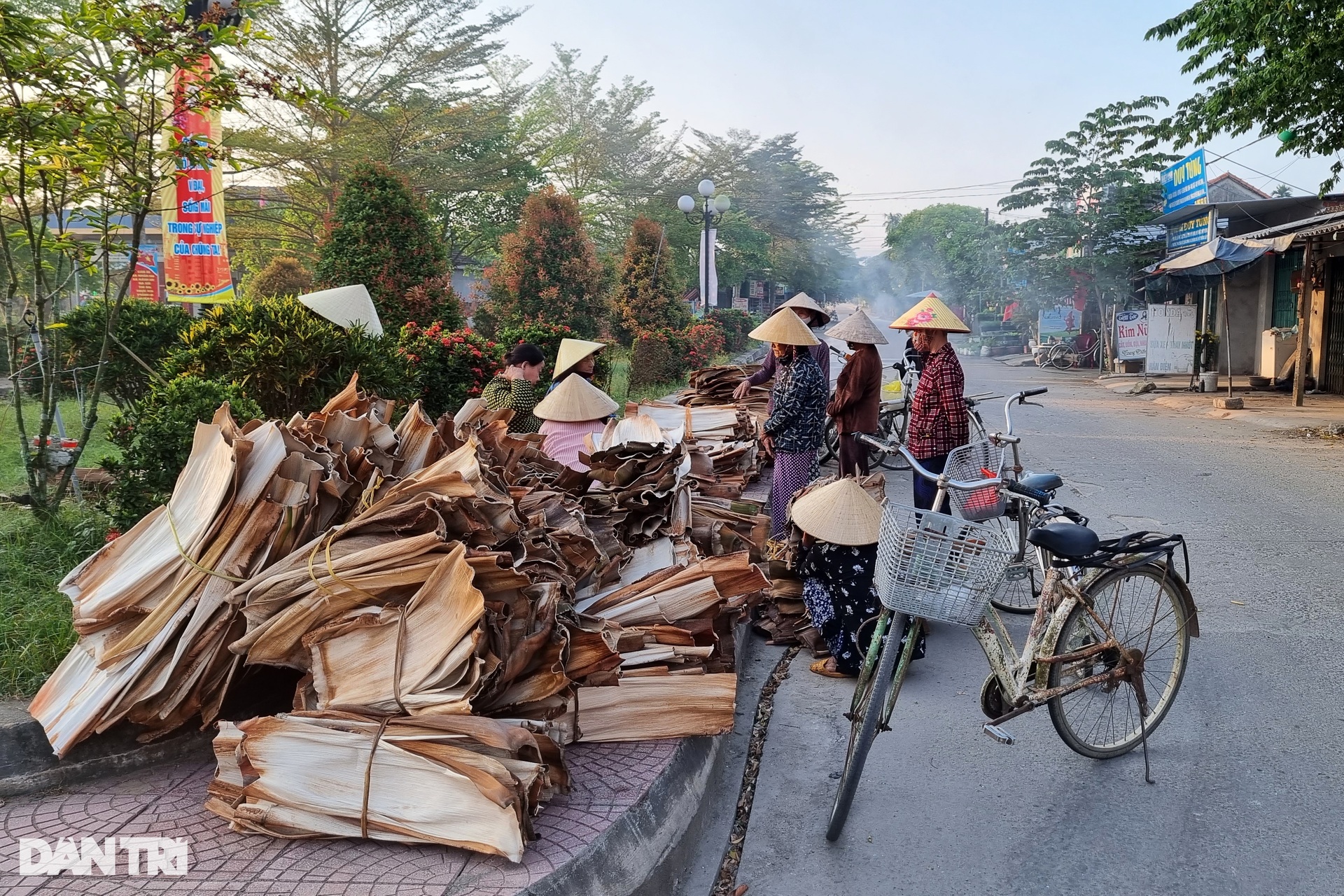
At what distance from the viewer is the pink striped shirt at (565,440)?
617 centimetres

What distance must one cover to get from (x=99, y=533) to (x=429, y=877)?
3.16 metres

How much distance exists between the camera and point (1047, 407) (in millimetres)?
16781

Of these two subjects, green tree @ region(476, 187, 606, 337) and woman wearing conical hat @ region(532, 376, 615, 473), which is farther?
green tree @ region(476, 187, 606, 337)

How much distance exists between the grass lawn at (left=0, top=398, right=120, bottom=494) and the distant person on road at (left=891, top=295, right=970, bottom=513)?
15.7 feet

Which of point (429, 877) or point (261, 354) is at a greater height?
point (261, 354)

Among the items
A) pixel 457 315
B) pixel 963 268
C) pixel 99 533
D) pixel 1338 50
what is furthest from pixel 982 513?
pixel 963 268

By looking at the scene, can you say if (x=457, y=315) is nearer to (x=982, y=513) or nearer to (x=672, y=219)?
(x=982, y=513)

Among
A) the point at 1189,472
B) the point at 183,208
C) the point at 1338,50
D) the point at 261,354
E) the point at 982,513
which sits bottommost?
Answer: the point at 1189,472

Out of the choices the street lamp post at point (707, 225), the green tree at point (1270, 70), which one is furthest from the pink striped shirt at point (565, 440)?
the street lamp post at point (707, 225)

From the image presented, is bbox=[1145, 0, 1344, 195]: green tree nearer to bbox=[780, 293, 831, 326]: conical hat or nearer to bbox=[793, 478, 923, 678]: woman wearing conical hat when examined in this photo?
bbox=[780, 293, 831, 326]: conical hat

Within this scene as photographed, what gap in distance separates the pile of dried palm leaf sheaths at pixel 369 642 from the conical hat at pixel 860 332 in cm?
386

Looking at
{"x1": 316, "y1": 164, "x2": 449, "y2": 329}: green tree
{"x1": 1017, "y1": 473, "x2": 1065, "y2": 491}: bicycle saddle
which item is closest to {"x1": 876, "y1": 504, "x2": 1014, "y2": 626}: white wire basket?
{"x1": 1017, "y1": 473, "x2": 1065, "y2": 491}: bicycle saddle

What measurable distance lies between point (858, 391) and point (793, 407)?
3.05 feet

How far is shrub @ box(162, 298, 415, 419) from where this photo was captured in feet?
18.7
